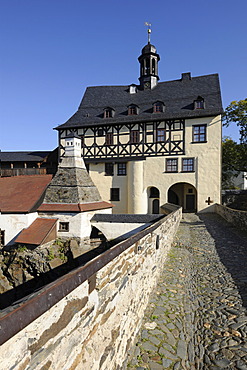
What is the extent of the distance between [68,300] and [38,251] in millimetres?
12190

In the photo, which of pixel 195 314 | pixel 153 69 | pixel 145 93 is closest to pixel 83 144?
pixel 145 93

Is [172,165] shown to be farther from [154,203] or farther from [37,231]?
[37,231]

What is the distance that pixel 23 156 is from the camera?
24.6 m

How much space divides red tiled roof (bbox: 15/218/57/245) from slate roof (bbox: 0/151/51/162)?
10928mm

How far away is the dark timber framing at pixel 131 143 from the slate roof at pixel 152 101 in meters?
0.55

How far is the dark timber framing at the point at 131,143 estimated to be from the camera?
66.6 ft

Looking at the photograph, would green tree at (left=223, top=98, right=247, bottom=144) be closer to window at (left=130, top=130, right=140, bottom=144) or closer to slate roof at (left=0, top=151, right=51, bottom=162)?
window at (left=130, top=130, right=140, bottom=144)

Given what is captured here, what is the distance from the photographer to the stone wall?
1.37 meters

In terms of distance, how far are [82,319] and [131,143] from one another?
782 inches

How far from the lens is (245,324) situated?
359cm

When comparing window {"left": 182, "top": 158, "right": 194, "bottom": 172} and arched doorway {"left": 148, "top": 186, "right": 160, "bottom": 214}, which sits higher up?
window {"left": 182, "top": 158, "right": 194, "bottom": 172}

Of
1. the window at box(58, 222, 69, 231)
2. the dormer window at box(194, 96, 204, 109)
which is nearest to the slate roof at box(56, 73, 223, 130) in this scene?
the dormer window at box(194, 96, 204, 109)

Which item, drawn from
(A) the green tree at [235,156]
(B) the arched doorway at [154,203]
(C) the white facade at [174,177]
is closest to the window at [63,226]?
(C) the white facade at [174,177]

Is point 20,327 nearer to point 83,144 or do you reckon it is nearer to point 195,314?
point 195,314
